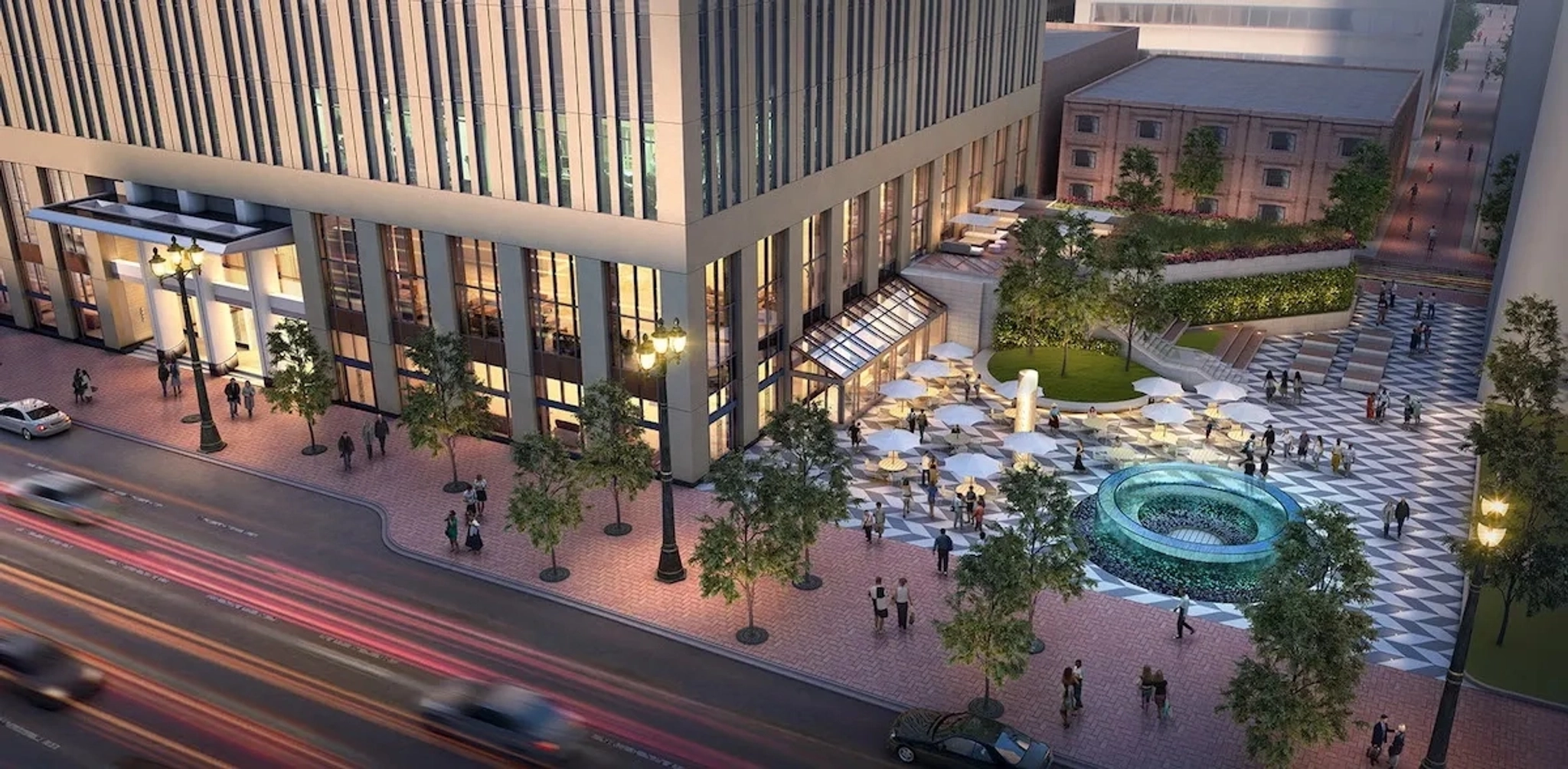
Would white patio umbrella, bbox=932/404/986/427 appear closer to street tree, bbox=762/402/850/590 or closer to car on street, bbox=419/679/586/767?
street tree, bbox=762/402/850/590

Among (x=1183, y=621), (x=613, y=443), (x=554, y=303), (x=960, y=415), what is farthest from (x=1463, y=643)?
(x=554, y=303)

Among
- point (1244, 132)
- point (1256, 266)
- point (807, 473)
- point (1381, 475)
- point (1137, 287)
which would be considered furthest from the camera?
point (1244, 132)

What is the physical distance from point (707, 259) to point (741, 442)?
7.48 m

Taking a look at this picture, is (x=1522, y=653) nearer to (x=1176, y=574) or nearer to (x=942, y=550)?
(x=1176, y=574)

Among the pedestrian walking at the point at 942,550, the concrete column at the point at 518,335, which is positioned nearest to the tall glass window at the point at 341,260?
the concrete column at the point at 518,335

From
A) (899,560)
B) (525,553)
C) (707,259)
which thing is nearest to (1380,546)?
(899,560)

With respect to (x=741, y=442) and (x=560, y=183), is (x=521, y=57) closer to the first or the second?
(x=560, y=183)

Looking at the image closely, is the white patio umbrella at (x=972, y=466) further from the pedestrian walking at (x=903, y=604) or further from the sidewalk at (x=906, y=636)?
the pedestrian walking at (x=903, y=604)

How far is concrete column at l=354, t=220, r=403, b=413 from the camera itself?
40.9 metres

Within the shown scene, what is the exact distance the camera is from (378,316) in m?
42.0

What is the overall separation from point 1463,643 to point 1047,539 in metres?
8.73

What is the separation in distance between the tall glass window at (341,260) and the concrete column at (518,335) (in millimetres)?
6390

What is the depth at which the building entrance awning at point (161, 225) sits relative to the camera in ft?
138

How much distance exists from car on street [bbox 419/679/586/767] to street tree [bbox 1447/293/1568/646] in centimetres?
1863
